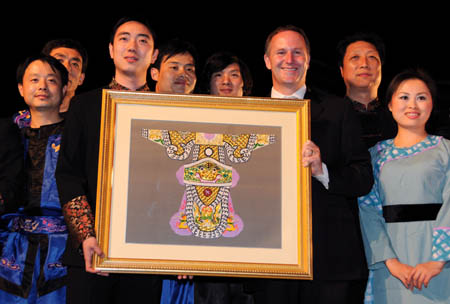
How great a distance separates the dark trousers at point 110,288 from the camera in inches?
93.7

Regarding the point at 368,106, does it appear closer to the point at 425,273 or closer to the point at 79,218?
the point at 425,273

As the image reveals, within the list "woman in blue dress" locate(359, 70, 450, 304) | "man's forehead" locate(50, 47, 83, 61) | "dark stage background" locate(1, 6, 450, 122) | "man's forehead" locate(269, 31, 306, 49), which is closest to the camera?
"woman in blue dress" locate(359, 70, 450, 304)

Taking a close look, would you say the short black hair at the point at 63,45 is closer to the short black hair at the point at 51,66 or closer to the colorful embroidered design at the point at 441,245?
the short black hair at the point at 51,66

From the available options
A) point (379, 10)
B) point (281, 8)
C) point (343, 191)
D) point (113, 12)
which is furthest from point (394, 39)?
point (343, 191)

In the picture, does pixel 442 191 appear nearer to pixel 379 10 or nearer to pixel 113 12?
pixel 379 10

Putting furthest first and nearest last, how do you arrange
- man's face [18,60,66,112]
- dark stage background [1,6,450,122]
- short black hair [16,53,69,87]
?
dark stage background [1,6,450,122]
short black hair [16,53,69,87]
man's face [18,60,66,112]

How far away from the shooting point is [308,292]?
237 centimetres

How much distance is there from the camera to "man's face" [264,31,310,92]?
2.58 meters

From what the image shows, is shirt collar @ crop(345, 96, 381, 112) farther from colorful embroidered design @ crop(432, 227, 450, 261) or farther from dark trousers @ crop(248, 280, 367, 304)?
dark trousers @ crop(248, 280, 367, 304)

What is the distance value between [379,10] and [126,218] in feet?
9.02

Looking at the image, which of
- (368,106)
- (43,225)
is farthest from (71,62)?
(368,106)

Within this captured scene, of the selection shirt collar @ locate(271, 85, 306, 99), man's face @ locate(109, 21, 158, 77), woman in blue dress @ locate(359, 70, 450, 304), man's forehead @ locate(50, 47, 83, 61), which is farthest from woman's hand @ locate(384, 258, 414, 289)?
man's forehead @ locate(50, 47, 83, 61)

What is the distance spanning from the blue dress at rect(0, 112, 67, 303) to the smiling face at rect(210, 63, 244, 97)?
1.16 meters

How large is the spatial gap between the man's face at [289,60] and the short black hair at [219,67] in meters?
0.99
